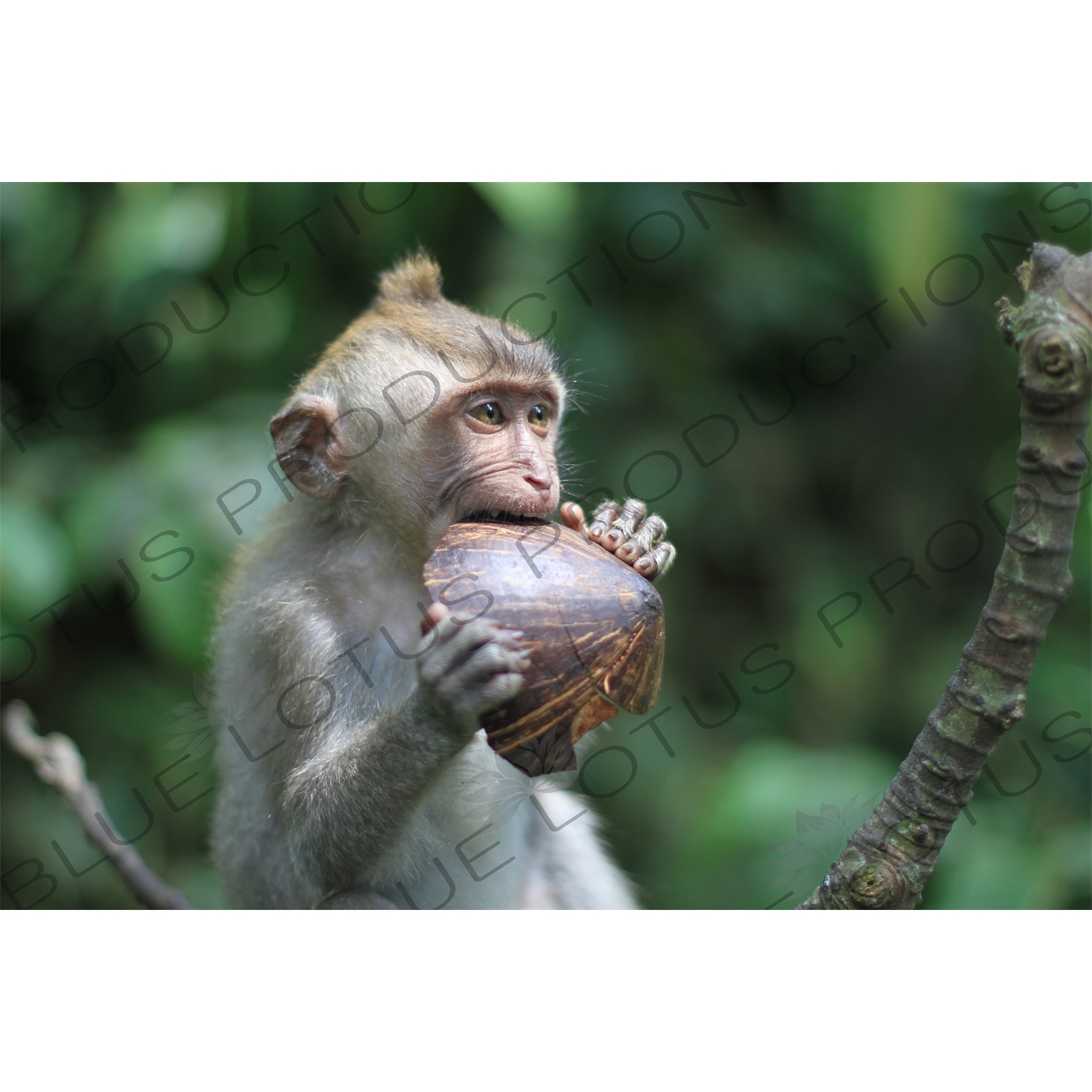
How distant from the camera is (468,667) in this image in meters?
2.39

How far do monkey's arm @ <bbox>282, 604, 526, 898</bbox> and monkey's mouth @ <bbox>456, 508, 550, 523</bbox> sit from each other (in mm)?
403

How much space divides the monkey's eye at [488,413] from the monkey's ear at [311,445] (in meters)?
0.42

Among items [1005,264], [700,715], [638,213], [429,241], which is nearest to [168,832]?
[700,715]

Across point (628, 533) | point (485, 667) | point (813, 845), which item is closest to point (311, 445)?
point (628, 533)

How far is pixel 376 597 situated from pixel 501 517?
20.4 inches

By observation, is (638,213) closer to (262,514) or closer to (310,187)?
(310,187)

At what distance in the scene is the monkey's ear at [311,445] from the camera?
319cm

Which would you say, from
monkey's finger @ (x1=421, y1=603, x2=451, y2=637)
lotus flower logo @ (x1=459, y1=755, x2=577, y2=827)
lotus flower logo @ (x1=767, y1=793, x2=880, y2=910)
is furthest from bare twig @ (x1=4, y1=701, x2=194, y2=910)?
lotus flower logo @ (x1=767, y1=793, x2=880, y2=910)

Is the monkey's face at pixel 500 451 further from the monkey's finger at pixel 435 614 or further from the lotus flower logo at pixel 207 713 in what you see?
the lotus flower logo at pixel 207 713

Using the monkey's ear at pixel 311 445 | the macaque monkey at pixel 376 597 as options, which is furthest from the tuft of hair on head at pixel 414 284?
the monkey's ear at pixel 311 445

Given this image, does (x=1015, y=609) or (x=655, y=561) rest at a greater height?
(x=655, y=561)

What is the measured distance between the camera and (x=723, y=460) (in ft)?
18.2

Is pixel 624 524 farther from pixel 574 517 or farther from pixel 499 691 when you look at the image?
pixel 499 691

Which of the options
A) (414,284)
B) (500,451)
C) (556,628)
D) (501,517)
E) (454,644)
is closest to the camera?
(556,628)
